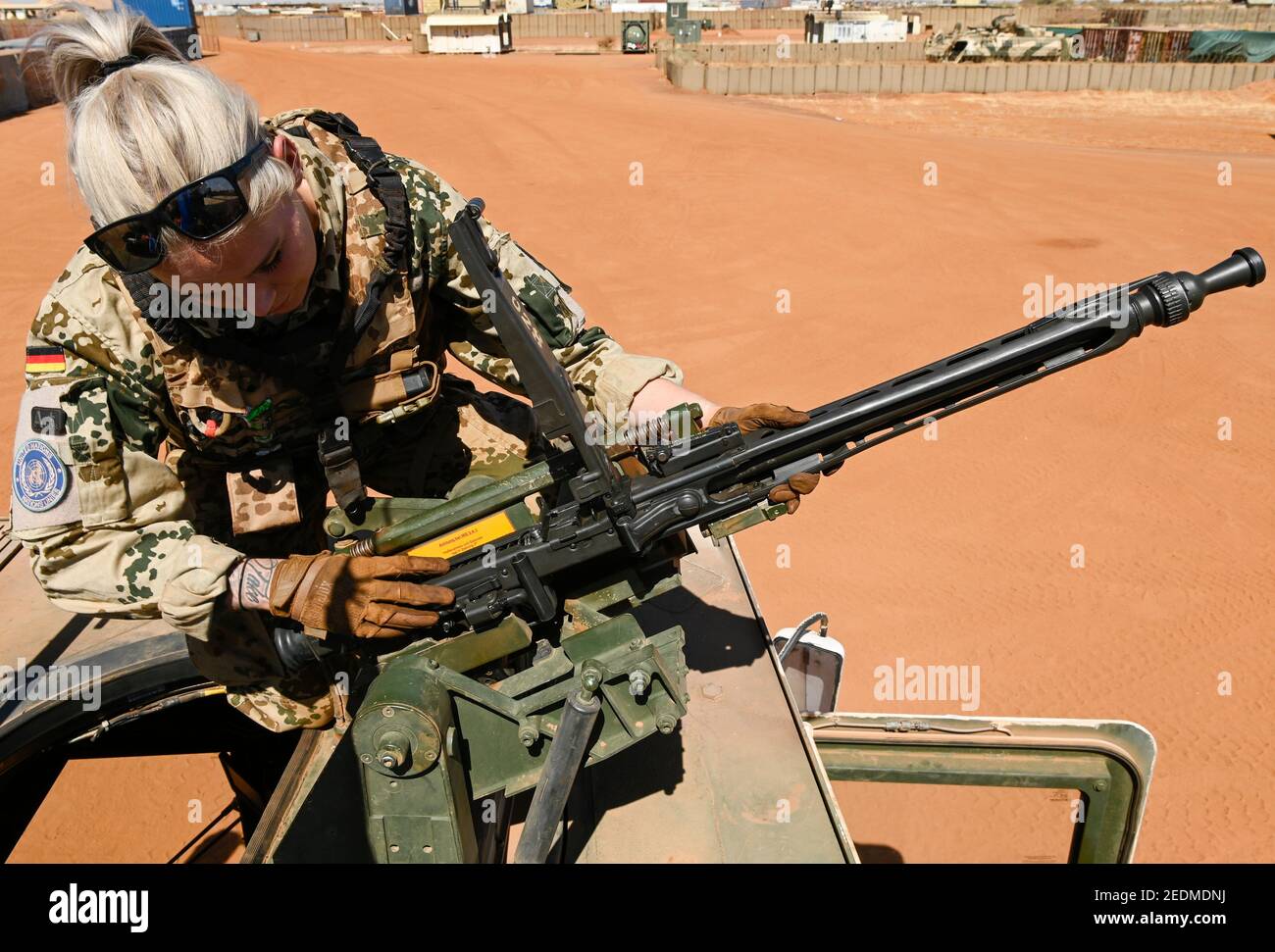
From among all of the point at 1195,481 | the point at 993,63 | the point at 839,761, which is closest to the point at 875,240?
the point at 1195,481

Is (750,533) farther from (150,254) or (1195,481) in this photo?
(150,254)

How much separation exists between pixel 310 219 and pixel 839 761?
2.50 meters

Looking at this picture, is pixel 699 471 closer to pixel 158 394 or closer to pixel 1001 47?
pixel 158 394

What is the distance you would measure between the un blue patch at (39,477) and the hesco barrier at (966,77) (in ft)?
70.9

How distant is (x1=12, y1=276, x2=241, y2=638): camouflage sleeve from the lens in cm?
234

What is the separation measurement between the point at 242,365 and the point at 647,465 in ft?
4.15

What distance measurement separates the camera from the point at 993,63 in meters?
22.2

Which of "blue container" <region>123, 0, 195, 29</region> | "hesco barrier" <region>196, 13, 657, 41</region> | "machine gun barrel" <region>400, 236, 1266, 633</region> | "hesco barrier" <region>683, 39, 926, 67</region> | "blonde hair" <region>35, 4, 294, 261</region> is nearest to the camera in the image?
"blonde hair" <region>35, 4, 294, 261</region>

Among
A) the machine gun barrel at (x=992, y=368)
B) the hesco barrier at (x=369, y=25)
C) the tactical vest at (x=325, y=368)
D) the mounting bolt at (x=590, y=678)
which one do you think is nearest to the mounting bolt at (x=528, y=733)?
the mounting bolt at (x=590, y=678)

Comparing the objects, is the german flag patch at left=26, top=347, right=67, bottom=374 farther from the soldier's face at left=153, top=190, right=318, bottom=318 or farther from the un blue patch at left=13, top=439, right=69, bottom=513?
the soldier's face at left=153, top=190, right=318, bottom=318

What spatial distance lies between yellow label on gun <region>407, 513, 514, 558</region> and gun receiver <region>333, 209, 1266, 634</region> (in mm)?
24

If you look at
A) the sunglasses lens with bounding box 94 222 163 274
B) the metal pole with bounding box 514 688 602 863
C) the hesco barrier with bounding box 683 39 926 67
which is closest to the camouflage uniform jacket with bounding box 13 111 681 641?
the sunglasses lens with bounding box 94 222 163 274
